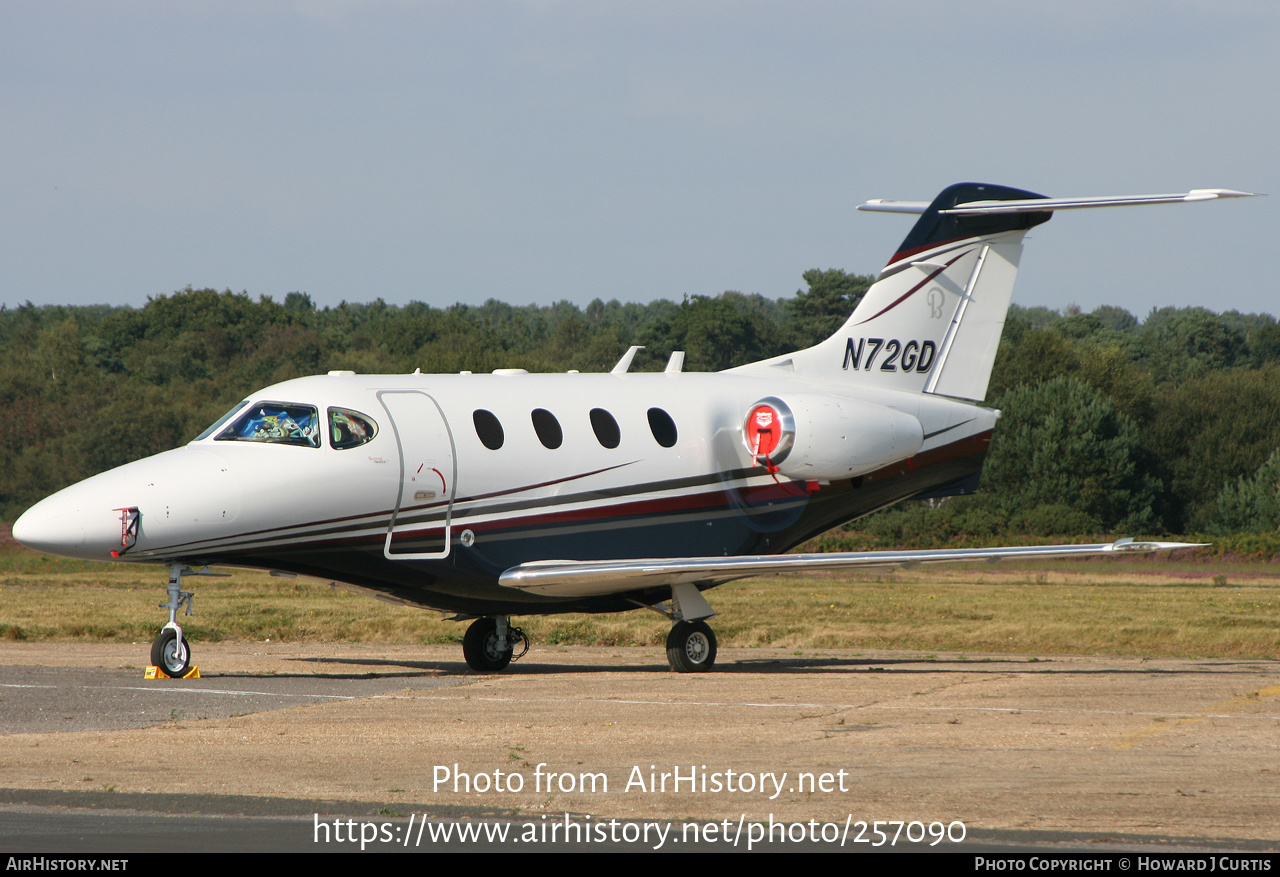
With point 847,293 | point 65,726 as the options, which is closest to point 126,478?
point 65,726

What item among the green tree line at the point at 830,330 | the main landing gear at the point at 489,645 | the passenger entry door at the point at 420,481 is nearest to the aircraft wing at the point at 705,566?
the passenger entry door at the point at 420,481

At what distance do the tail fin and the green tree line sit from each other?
145 ft

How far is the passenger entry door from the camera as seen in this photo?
18172 millimetres

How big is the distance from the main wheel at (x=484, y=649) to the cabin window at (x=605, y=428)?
10.2 ft

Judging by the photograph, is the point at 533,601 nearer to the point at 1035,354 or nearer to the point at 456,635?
the point at 456,635

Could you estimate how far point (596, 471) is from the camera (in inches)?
781

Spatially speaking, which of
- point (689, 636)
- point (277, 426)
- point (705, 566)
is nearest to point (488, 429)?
point (277, 426)

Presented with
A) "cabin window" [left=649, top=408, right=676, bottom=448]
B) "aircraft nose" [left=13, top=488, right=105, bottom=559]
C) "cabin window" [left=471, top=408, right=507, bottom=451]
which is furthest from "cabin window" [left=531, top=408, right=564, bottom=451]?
"aircraft nose" [left=13, top=488, right=105, bottom=559]

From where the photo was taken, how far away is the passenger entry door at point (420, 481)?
59.6 feet

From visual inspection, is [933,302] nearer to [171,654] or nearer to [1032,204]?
[1032,204]

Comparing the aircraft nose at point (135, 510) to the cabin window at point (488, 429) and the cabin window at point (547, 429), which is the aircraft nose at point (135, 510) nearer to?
→ the cabin window at point (488, 429)

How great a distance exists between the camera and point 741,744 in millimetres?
12664

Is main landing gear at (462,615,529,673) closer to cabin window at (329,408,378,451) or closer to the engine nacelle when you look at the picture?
cabin window at (329,408,378,451)

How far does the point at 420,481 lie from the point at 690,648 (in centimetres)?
448
